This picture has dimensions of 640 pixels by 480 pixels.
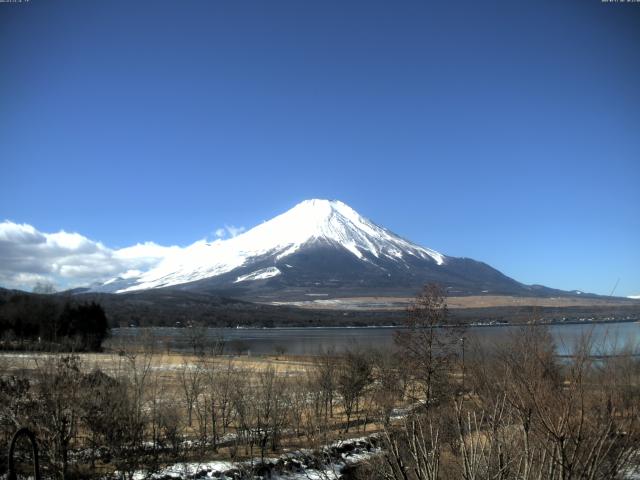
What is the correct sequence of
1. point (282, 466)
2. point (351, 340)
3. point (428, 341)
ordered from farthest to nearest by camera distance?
point (351, 340) → point (428, 341) → point (282, 466)

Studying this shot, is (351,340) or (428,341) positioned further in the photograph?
(351,340)

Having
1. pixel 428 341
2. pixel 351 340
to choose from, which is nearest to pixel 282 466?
pixel 428 341

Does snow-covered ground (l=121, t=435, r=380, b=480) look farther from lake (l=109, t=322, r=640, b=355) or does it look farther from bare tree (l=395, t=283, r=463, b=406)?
lake (l=109, t=322, r=640, b=355)

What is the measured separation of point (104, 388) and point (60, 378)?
78.7 inches

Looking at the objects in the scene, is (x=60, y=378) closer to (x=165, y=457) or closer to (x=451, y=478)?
(x=165, y=457)

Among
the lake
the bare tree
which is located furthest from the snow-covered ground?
the lake

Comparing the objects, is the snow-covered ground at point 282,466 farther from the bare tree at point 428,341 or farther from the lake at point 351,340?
the lake at point 351,340

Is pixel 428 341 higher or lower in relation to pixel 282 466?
higher

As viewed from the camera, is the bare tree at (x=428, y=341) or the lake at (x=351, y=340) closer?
the lake at (x=351, y=340)

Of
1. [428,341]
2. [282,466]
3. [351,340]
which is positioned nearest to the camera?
[282,466]

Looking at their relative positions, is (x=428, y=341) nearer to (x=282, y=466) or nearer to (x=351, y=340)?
(x=282, y=466)

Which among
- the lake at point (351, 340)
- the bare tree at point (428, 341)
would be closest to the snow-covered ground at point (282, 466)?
the bare tree at point (428, 341)

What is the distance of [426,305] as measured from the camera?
26.1 meters

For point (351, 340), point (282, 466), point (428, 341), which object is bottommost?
point (351, 340)
